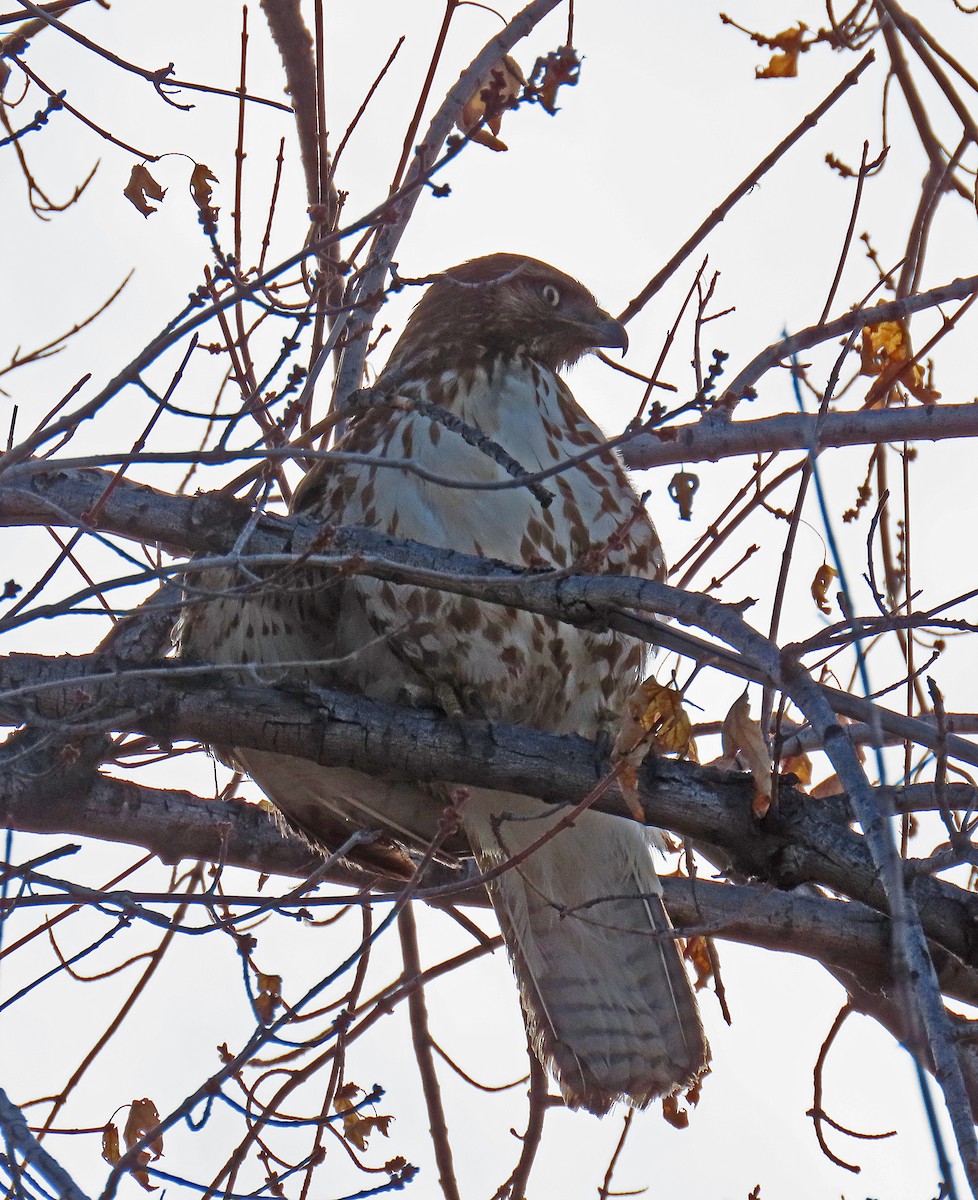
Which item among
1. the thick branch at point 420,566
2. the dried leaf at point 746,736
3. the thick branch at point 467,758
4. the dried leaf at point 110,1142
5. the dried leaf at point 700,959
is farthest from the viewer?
the dried leaf at point 700,959

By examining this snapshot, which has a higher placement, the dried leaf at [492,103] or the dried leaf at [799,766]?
the dried leaf at [492,103]

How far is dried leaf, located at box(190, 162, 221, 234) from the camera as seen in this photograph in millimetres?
3223

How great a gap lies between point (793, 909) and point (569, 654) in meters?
0.93

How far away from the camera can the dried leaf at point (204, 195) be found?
127 inches

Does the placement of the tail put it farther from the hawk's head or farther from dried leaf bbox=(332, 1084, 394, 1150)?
the hawk's head

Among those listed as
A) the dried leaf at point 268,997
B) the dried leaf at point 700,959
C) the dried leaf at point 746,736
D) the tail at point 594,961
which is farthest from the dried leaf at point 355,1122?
the dried leaf at point 746,736

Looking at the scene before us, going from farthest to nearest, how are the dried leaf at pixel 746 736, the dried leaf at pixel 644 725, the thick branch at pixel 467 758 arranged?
the thick branch at pixel 467 758 < the dried leaf at pixel 644 725 < the dried leaf at pixel 746 736

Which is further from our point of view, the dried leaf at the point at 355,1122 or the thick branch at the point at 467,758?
the dried leaf at the point at 355,1122

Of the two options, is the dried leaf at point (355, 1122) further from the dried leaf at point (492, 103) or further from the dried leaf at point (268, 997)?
the dried leaf at point (492, 103)

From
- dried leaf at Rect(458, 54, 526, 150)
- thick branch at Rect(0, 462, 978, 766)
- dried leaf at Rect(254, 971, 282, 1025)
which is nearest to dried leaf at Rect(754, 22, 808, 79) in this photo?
dried leaf at Rect(458, 54, 526, 150)

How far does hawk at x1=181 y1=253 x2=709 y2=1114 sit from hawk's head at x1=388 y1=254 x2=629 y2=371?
0.17 m

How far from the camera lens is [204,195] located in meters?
3.31

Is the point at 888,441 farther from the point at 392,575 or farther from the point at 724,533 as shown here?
the point at 392,575

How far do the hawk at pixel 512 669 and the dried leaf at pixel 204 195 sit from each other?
0.85 m
